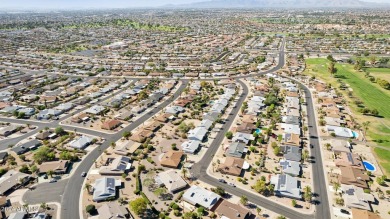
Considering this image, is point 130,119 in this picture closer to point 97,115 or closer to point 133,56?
point 97,115

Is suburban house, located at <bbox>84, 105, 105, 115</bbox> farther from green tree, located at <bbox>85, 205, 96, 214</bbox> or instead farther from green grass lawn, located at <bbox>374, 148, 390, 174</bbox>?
green grass lawn, located at <bbox>374, 148, 390, 174</bbox>

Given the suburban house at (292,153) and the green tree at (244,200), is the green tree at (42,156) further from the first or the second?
the suburban house at (292,153)

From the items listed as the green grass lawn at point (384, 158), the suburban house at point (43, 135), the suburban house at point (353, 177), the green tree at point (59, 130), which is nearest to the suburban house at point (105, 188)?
the green tree at point (59, 130)

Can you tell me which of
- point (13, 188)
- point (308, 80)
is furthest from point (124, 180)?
point (308, 80)

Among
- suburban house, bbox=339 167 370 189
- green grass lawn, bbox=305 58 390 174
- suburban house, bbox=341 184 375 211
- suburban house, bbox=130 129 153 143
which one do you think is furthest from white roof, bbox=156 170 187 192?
green grass lawn, bbox=305 58 390 174

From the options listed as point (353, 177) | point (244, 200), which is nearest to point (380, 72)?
point (353, 177)

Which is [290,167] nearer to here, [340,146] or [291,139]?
[291,139]
